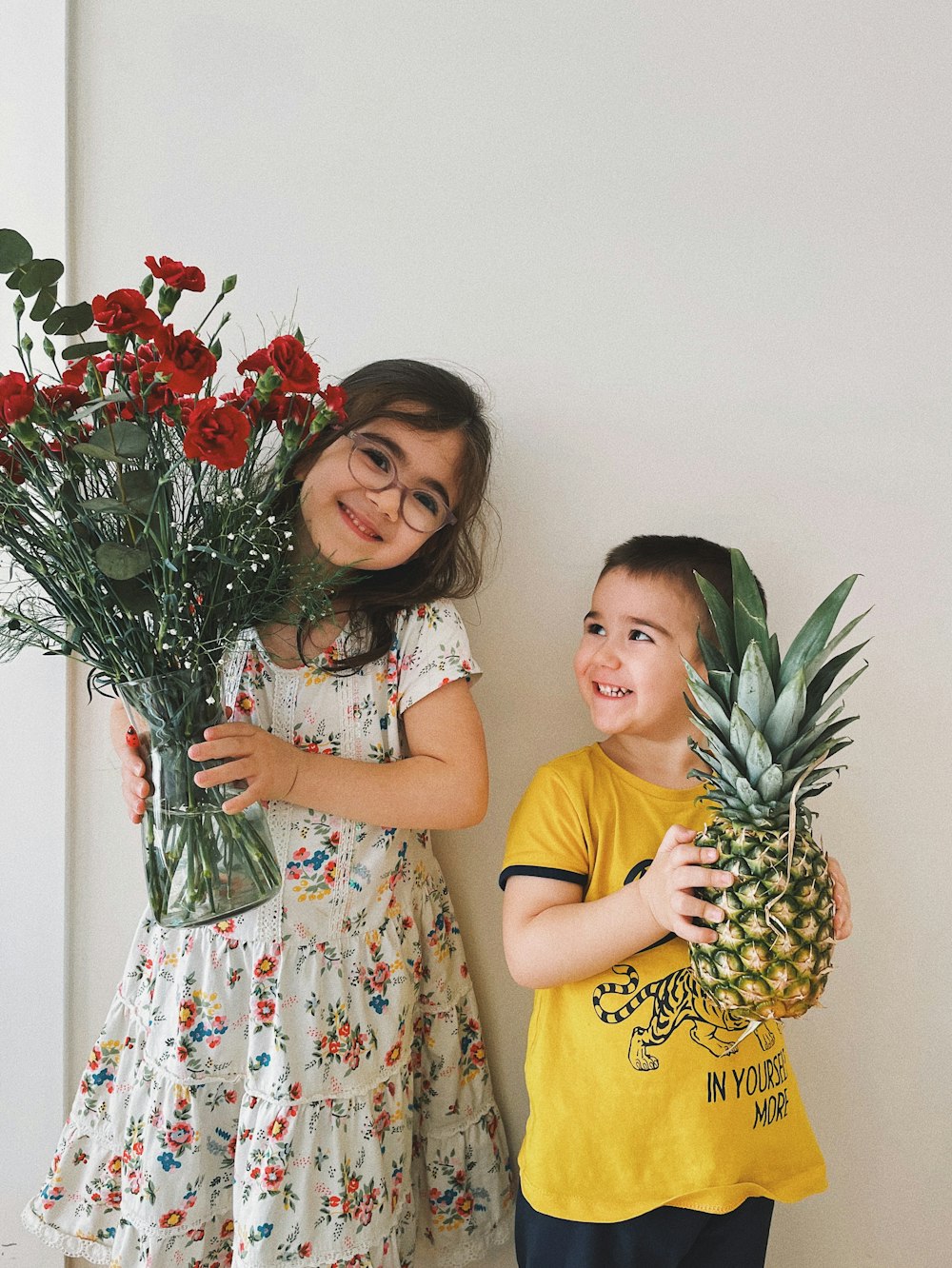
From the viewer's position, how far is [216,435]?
0.87 m

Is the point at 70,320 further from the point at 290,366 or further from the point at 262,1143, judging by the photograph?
the point at 262,1143

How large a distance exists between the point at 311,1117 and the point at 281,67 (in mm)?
1386

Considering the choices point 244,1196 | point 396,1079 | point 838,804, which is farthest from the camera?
point 838,804

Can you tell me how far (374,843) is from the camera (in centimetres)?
123

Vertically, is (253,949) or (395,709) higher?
(395,709)

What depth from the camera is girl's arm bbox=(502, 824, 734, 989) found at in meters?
0.94

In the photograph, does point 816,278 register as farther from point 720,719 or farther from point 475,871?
point 475,871

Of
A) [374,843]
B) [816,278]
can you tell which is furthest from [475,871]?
[816,278]

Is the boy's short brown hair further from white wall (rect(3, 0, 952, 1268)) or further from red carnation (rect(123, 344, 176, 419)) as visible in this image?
red carnation (rect(123, 344, 176, 419))

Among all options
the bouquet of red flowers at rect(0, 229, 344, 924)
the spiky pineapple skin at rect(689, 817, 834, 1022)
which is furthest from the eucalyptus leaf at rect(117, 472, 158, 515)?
the spiky pineapple skin at rect(689, 817, 834, 1022)

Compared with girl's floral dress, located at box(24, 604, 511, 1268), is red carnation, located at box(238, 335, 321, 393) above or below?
above

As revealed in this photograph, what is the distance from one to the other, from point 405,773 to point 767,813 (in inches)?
17.3

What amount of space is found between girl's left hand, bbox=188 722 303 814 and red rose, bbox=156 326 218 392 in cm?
35

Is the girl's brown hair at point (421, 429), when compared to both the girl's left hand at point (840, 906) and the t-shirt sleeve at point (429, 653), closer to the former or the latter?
the t-shirt sleeve at point (429, 653)
